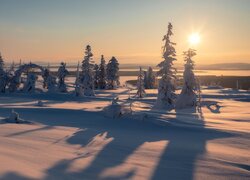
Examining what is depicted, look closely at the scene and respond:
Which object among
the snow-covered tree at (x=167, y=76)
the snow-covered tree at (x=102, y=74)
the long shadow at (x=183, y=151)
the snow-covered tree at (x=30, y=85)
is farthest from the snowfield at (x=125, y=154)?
the snow-covered tree at (x=102, y=74)

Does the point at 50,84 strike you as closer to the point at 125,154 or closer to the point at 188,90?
the point at 188,90

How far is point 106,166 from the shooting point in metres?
8.61

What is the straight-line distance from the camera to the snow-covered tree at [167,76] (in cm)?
3834

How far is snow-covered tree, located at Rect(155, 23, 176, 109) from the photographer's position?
38.3m

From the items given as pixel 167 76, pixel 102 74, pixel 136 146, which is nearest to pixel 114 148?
pixel 136 146

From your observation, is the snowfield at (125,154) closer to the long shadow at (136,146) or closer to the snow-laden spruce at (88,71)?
the long shadow at (136,146)

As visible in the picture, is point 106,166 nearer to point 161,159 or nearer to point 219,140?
point 161,159

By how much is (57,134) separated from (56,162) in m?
4.38

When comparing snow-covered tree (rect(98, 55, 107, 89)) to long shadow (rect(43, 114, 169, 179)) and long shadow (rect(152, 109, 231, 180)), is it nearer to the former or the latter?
long shadow (rect(43, 114, 169, 179))

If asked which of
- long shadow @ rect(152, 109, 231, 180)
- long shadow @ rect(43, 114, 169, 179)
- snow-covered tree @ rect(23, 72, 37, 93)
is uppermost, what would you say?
snow-covered tree @ rect(23, 72, 37, 93)

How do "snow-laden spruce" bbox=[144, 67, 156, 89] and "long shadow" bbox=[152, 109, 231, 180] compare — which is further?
"snow-laden spruce" bbox=[144, 67, 156, 89]

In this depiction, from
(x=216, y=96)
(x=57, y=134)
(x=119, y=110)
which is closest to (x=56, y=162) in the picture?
(x=57, y=134)

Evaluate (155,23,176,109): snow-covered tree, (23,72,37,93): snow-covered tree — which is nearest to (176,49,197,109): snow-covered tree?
(155,23,176,109): snow-covered tree

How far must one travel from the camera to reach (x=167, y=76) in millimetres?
38875
